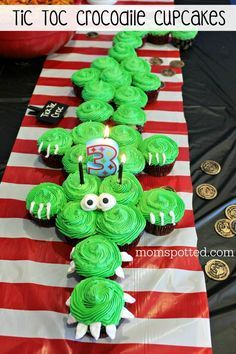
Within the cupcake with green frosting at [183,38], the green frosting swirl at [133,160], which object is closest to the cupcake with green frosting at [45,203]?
the green frosting swirl at [133,160]

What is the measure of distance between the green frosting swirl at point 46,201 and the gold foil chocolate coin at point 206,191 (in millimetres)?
936

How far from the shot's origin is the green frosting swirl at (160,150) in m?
2.70

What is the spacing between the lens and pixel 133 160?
266cm

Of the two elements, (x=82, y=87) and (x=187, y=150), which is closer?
(x=187, y=150)

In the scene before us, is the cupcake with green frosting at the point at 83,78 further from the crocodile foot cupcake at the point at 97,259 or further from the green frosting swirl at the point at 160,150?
the crocodile foot cupcake at the point at 97,259

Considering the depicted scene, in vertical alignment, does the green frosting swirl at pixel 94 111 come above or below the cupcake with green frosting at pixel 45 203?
above

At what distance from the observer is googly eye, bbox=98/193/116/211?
2303 millimetres

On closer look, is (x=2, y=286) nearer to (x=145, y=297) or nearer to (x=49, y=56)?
(x=145, y=297)

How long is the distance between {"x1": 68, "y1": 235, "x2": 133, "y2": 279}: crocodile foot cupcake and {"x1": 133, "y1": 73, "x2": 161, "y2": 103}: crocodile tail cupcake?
1.53 metres

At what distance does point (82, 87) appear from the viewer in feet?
10.9

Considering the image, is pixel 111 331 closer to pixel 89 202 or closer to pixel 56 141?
pixel 89 202

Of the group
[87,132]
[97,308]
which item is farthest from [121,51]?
[97,308]

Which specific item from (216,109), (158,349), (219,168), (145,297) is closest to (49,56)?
(216,109)

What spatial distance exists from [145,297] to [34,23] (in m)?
2.40
